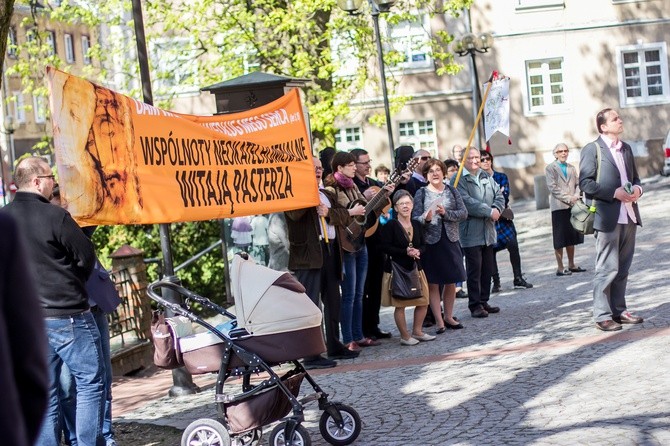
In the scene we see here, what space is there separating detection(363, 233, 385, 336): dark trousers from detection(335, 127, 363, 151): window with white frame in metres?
27.0

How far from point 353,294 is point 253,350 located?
Answer: 16.3 ft

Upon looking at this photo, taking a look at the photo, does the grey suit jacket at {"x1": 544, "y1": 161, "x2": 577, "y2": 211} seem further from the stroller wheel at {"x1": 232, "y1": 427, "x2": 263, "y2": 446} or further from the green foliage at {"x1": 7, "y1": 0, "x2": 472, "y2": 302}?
the stroller wheel at {"x1": 232, "y1": 427, "x2": 263, "y2": 446}

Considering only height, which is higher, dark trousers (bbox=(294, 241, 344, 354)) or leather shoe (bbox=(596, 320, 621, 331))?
dark trousers (bbox=(294, 241, 344, 354))

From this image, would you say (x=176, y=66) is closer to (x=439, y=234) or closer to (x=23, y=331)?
(x=439, y=234)

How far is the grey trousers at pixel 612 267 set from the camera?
437 inches

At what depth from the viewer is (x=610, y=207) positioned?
1109 centimetres

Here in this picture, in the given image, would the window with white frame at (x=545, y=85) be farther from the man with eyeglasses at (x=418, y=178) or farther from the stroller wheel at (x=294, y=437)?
the stroller wheel at (x=294, y=437)

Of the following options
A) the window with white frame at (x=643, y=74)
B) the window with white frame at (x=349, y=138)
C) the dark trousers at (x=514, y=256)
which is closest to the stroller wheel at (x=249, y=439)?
the dark trousers at (x=514, y=256)

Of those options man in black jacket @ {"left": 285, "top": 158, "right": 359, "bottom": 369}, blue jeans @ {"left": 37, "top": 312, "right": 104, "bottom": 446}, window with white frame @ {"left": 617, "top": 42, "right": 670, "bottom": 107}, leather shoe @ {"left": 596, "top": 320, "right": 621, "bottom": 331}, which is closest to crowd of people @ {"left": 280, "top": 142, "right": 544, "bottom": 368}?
man in black jacket @ {"left": 285, "top": 158, "right": 359, "bottom": 369}

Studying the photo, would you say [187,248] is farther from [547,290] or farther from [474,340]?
[474,340]

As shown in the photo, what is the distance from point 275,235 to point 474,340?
2.32m

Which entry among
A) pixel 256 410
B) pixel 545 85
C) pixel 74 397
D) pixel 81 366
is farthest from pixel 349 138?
pixel 81 366

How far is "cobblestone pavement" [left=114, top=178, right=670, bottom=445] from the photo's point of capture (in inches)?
295

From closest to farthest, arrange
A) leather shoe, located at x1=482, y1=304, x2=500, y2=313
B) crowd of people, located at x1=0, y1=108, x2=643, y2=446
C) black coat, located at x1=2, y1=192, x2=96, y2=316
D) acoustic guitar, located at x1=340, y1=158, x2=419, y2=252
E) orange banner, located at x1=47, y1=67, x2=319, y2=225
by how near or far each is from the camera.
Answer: black coat, located at x1=2, y1=192, x2=96, y2=316, crowd of people, located at x1=0, y1=108, x2=643, y2=446, orange banner, located at x1=47, y1=67, x2=319, y2=225, acoustic guitar, located at x1=340, y1=158, x2=419, y2=252, leather shoe, located at x1=482, y1=304, x2=500, y2=313
